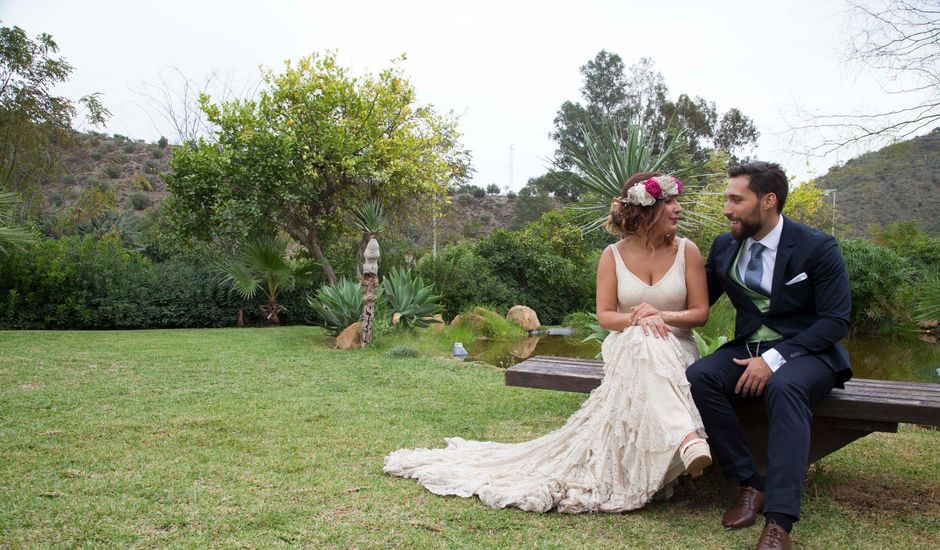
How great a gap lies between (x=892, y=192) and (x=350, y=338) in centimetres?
2855

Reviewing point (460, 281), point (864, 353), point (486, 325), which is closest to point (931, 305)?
point (864, 353)

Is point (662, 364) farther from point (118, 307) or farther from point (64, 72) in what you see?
point (64, 72)

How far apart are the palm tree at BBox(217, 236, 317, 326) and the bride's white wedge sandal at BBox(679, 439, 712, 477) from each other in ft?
33.0

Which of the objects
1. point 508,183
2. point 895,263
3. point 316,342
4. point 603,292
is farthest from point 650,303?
point 508,183

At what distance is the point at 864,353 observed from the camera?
986 cm

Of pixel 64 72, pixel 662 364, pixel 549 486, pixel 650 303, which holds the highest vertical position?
pixel 64 72

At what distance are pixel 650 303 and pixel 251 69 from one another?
18543 mm

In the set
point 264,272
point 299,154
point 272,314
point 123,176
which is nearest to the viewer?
point 264,272

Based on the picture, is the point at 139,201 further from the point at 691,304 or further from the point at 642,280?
the point at 691,304

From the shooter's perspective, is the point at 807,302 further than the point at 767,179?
No

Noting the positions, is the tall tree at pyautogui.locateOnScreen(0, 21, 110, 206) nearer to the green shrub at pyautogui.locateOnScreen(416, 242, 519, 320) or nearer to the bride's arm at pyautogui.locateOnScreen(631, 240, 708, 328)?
the green shrub at pyautogui.locateOnScreen(416, 242, 519, 320)

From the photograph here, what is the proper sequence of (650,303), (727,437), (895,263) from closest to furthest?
1. (727,437)
2. (650,303)
3. (895,263)

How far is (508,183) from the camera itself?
165ft

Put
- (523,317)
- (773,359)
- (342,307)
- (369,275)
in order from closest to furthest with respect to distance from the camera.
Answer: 1. (773,359)
2. (369,275)
3. (342,307)
4. (523,317)
